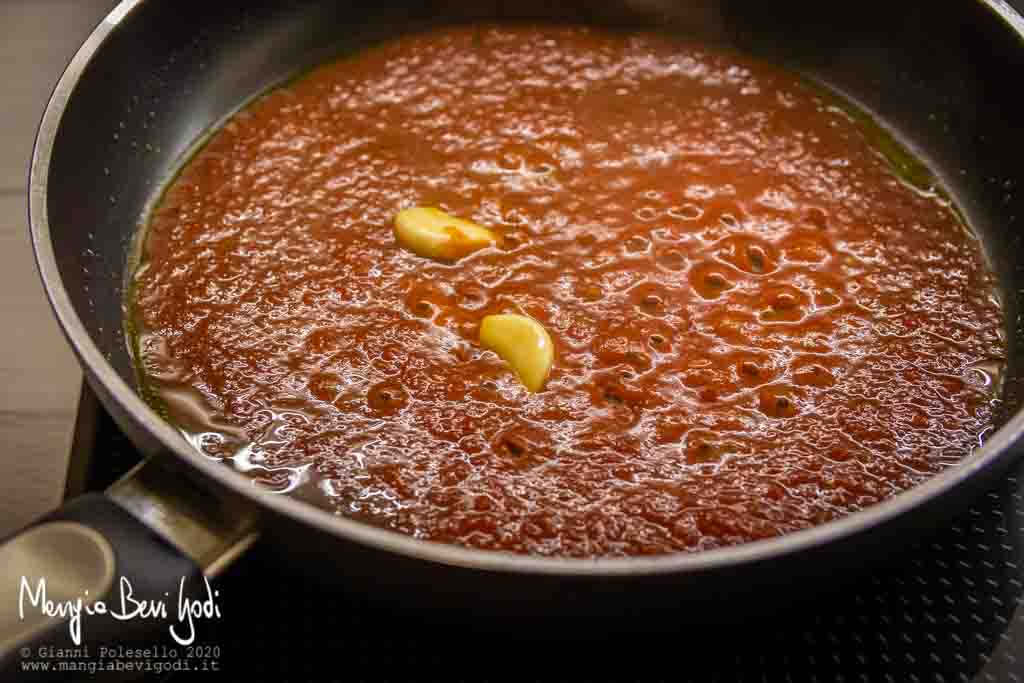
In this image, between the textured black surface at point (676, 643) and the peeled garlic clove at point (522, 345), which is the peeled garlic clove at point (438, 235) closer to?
the peeled garlic clove at point (522, 345)

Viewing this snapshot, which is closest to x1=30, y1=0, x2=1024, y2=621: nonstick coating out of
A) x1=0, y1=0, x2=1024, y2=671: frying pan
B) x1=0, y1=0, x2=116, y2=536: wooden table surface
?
x1=0, y1=0, x2=1024, y2=671: frying pan

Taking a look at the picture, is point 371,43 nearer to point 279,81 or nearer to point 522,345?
point 279,81

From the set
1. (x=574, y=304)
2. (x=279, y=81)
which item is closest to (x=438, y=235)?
(x=574, y=304)

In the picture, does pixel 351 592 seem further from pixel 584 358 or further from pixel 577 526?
pixel 584 358

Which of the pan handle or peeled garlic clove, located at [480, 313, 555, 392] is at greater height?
peeled garlic clove, located at [480, 313, 555, 392]

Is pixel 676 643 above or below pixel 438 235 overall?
below

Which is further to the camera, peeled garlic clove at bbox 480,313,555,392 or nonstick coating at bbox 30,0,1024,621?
peeled garlic clove at bbox 480,313,555,392

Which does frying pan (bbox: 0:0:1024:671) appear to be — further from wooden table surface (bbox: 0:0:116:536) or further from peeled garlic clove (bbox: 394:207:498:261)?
peeled garlic clove (bbox: 394:207:498:261)
